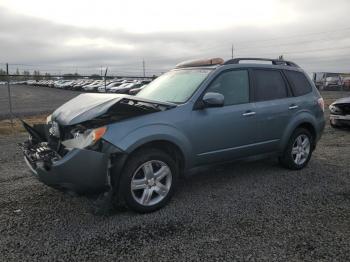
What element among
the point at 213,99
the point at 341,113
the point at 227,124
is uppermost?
the point at 213,99

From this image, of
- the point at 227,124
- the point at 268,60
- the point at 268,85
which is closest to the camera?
the point at 227,124

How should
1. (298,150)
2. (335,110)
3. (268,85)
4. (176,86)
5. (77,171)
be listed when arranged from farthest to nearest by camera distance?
(335,110) < (298,150) < (268,85) < (176,86) < (77,171)

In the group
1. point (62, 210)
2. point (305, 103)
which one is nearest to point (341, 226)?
point (305, 103)

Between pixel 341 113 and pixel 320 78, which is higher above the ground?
pixel 320 78

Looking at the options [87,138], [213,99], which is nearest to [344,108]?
[213,99]

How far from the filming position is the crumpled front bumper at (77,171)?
3.94 metres

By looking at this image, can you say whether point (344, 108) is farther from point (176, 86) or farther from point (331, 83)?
point (331, 83)

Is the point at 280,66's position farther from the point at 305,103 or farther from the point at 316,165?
the point at 316,165

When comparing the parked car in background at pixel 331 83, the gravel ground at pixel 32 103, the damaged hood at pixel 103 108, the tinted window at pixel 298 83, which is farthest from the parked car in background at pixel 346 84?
the damaged hood at pixel 103 108

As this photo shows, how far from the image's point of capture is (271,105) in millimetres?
5738

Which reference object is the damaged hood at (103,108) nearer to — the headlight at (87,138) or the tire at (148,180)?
the headlight at (87,138)

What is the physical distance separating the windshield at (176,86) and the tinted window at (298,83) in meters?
1.78

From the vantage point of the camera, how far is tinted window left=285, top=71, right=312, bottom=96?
626 cm

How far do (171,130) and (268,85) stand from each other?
6.97 feet
